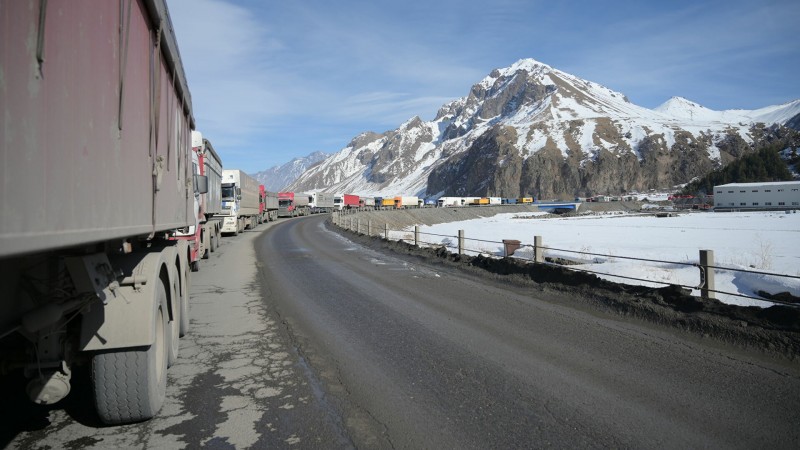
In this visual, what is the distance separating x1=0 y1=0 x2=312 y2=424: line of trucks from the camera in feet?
6.49

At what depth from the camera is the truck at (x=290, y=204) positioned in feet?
237

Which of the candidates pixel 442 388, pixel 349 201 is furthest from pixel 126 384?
pixel 349 201

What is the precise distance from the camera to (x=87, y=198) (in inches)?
99.8

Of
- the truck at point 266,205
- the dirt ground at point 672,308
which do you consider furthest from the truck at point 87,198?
the truck at point 266,205

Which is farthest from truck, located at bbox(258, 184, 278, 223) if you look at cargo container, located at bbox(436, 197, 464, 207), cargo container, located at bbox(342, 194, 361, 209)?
cargo container, located at bbox(436, 197, 464, 207)

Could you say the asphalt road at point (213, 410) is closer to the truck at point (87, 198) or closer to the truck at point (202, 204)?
the truck at point (87, 198)

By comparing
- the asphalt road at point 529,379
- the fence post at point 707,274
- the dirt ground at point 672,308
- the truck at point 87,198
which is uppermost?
the truck at point 87,198

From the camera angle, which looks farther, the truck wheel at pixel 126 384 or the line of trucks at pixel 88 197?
the truck wheel at pixel 126 384

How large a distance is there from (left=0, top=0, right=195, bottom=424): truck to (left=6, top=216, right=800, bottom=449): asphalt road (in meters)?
0.58

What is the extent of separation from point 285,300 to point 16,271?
26.6 ft

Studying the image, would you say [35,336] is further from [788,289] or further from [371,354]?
[788,289]

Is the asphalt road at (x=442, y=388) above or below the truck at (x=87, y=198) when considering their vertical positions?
below

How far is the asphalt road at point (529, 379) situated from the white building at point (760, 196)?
101m

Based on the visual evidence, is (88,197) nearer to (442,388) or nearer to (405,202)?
(442,388)
